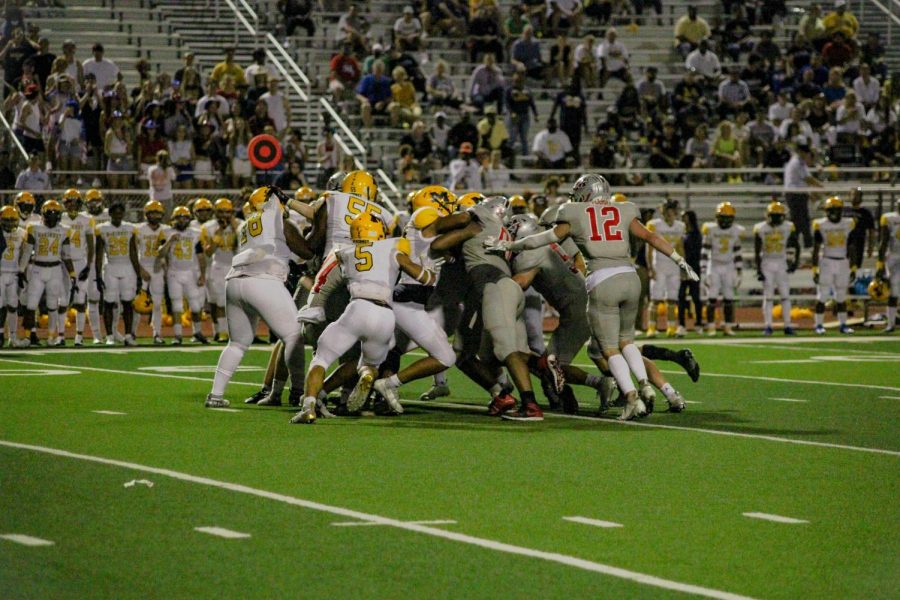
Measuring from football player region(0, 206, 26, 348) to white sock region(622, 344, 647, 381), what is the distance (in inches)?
404

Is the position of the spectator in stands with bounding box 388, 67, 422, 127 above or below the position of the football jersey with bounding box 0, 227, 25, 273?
above

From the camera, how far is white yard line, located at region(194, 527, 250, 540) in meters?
7.32

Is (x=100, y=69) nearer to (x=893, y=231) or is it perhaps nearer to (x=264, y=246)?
(x=893, y=231)

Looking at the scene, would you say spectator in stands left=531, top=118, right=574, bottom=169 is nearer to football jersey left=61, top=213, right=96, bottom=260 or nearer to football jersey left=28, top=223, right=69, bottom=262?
football jersey left=61, top=213, right=96, bottom=260

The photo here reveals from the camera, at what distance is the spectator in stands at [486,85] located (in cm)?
2816

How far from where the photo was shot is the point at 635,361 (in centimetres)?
1192

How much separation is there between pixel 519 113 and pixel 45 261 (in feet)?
33.4

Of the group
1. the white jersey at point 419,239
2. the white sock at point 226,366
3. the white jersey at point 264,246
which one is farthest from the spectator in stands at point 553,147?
the white sock at point 226,366

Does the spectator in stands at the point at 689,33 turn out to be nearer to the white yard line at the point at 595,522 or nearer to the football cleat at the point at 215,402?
the football cleat at the point at 215,402

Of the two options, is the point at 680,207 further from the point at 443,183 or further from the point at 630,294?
the point at 630,294

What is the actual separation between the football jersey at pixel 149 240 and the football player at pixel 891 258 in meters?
9.75

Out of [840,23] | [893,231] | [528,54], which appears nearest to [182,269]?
[893,231]

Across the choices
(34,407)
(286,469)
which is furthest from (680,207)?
(286,469)

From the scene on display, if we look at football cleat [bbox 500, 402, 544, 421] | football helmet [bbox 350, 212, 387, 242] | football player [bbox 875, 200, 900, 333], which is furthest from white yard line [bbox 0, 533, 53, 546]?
football player [bbox 875, 200, 900, 333]
